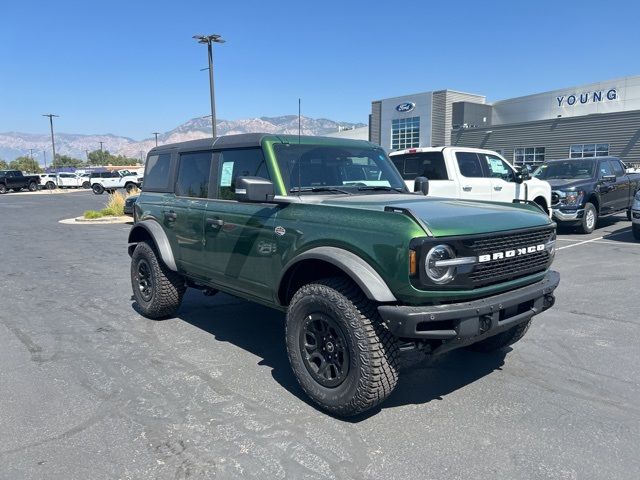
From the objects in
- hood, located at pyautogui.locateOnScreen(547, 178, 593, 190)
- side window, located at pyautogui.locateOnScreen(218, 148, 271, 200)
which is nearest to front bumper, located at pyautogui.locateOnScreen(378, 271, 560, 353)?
side window, located at pyautogui.locateOnScreen(218, 148, 271, 200)

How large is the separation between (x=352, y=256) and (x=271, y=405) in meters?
1.26

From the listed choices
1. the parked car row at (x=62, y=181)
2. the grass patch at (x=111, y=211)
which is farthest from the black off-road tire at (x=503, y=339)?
the parked car row at (x=62, y=181)

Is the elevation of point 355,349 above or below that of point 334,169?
below

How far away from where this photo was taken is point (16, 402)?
3.68 metres

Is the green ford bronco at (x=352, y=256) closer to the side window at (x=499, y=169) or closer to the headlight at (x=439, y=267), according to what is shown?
the headlight at (x=439, y=267)

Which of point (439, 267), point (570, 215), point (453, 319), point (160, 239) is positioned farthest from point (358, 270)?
point (570, 215)

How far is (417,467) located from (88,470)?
1.88 meters

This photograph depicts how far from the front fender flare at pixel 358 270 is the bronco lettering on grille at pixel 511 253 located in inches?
26.1

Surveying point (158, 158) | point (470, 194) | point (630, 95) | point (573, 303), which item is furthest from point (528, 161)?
point (158, 158)

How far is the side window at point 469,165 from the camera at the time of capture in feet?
33.1

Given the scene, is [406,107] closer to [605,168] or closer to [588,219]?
[605,168]

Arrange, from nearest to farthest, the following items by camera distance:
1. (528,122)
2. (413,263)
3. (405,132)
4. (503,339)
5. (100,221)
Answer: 1. (413,263)
2. (503,339)
3. (100,221)
4. (528,122)
5. (405,132)

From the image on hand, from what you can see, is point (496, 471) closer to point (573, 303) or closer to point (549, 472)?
point (549, 472)

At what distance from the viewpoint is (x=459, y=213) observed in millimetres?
3486
